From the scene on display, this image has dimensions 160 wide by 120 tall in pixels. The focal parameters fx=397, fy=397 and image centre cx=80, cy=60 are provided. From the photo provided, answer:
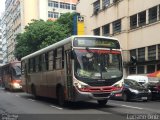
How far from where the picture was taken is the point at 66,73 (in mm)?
17188

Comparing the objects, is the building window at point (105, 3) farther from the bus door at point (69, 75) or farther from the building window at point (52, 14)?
the building window at point (52, 14)

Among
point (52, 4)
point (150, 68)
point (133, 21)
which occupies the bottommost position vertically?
point (150, 68)

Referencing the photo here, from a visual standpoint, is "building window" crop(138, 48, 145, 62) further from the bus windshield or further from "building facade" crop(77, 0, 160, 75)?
the bus windshield

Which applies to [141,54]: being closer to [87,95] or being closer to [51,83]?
[51,83]

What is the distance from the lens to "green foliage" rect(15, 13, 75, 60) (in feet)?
178

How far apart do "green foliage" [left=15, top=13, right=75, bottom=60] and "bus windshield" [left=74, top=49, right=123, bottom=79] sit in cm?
3618

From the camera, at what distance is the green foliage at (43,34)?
54109mm

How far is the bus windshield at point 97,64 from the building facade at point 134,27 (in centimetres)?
1693

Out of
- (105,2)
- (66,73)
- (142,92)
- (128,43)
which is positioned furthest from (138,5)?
(66,73)

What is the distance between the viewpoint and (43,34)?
2179 inches

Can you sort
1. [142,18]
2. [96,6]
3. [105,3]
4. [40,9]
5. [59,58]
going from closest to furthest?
[59,58]
[142,18]
[105,3]
[96,6]
[40,9]

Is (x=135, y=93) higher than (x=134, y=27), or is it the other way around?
(x=134, y=27)

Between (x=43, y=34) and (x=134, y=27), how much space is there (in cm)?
2011

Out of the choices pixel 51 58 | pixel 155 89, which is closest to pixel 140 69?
pixel 155 89
